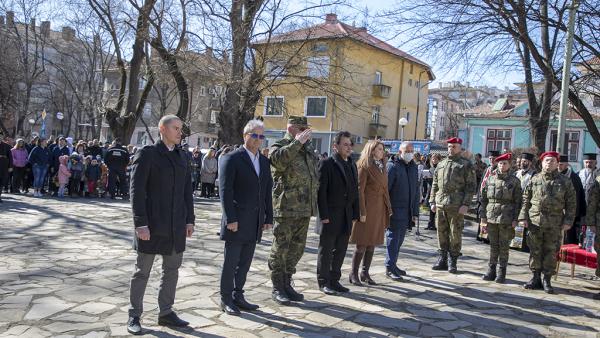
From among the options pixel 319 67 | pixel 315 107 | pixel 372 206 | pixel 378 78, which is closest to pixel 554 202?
pixel 372 206

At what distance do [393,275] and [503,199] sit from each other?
6.43 feet

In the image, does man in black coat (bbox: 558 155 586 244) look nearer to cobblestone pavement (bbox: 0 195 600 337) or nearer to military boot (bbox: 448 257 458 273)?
cobblestone pavement (bbox: 0 195 600 337)

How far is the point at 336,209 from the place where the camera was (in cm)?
628

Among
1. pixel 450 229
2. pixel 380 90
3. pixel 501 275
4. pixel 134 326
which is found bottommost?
pixel 134 326

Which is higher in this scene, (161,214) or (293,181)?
(293,181)

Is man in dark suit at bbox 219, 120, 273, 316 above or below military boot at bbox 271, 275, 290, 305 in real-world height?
above

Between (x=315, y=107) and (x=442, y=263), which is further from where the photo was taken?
(x=315, y=107)

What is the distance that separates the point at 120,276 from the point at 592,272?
7.68 meters

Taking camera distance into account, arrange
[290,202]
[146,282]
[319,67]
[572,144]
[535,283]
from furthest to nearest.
Result: [572,144] < [319,67] < [535,283] < [290,202] < [146,282]

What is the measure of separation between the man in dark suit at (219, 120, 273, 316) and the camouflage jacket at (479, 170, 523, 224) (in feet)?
12.8

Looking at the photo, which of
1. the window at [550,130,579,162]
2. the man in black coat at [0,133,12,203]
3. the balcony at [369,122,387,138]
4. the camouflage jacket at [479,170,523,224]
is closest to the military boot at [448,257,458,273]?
the camouflage jacket at [479,170,523,224]

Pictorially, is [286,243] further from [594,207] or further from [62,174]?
[62,174]

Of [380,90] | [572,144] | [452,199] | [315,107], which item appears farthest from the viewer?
[380,90]

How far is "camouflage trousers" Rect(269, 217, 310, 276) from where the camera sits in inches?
226
